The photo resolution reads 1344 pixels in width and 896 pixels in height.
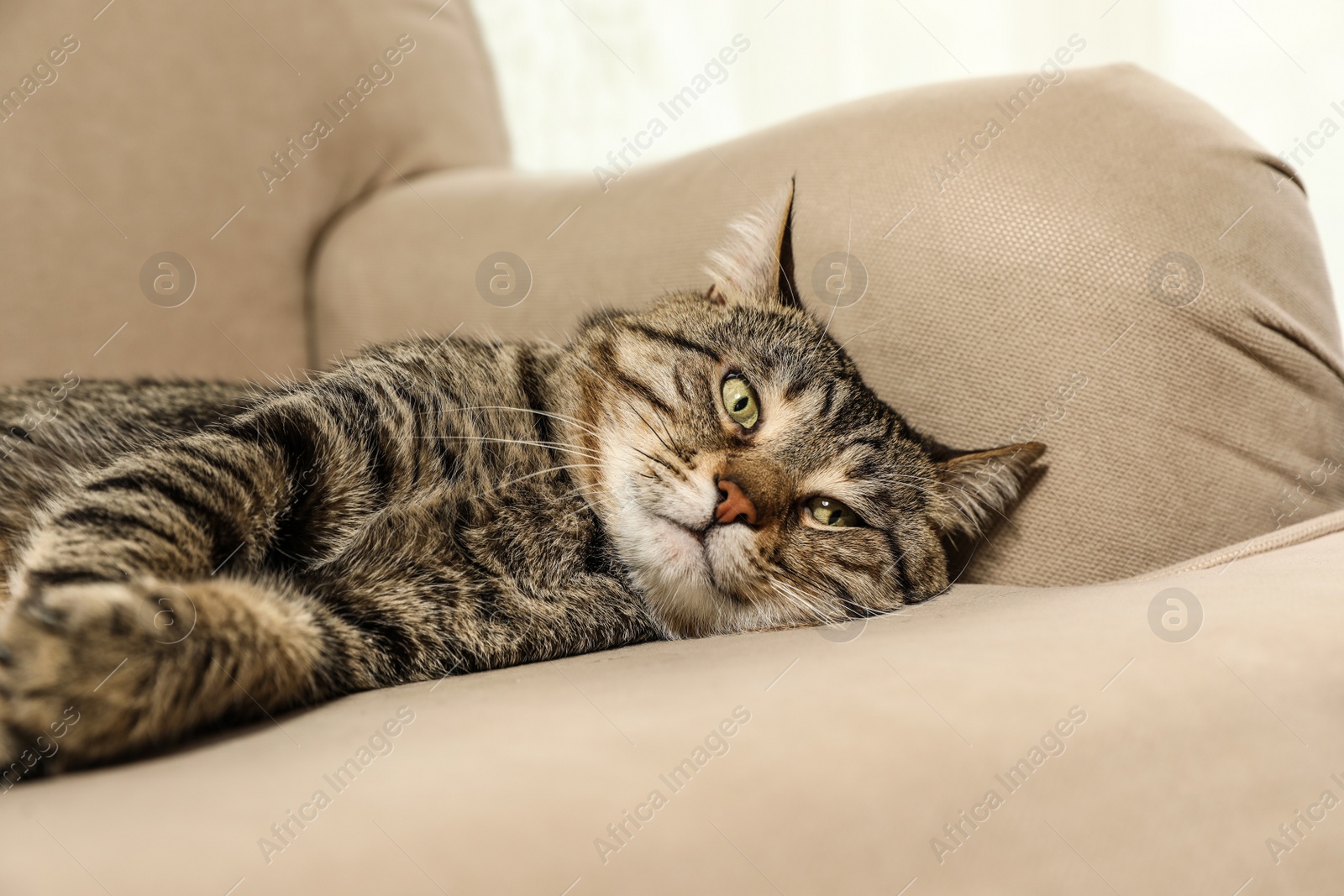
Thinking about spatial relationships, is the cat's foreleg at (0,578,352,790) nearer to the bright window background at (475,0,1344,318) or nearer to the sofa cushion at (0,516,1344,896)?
the sofa cushion at (0,516,1344,896)

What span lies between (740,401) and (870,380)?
0.22m

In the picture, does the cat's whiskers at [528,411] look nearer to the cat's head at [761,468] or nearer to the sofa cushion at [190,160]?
the cat's head at [761,468]

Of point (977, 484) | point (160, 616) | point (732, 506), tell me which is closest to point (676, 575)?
point (732, 506)

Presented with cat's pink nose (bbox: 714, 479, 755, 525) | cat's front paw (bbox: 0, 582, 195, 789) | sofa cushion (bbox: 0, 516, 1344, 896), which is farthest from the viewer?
cat's pink nose (bbox: 714, 479, 755, 525)

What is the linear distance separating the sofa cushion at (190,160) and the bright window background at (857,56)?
0.70 metres

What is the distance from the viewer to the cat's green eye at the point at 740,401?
3.64 feet

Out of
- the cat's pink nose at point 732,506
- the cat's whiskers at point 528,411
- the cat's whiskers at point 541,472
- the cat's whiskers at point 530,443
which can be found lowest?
the cat's pink nose at point 732,506

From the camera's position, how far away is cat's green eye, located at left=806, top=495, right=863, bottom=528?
42.9 inches

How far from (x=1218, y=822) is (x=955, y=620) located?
0.91 ft

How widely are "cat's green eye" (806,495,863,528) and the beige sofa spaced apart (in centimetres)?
16

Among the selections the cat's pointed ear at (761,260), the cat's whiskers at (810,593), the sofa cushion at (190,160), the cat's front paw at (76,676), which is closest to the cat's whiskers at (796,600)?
the cat's whiskers at (810,593)

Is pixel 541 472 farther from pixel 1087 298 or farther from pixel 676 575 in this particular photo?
pixel 1087 298

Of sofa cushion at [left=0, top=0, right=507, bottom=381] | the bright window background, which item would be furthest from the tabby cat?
the bright window background

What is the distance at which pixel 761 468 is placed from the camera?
40.4 inches
